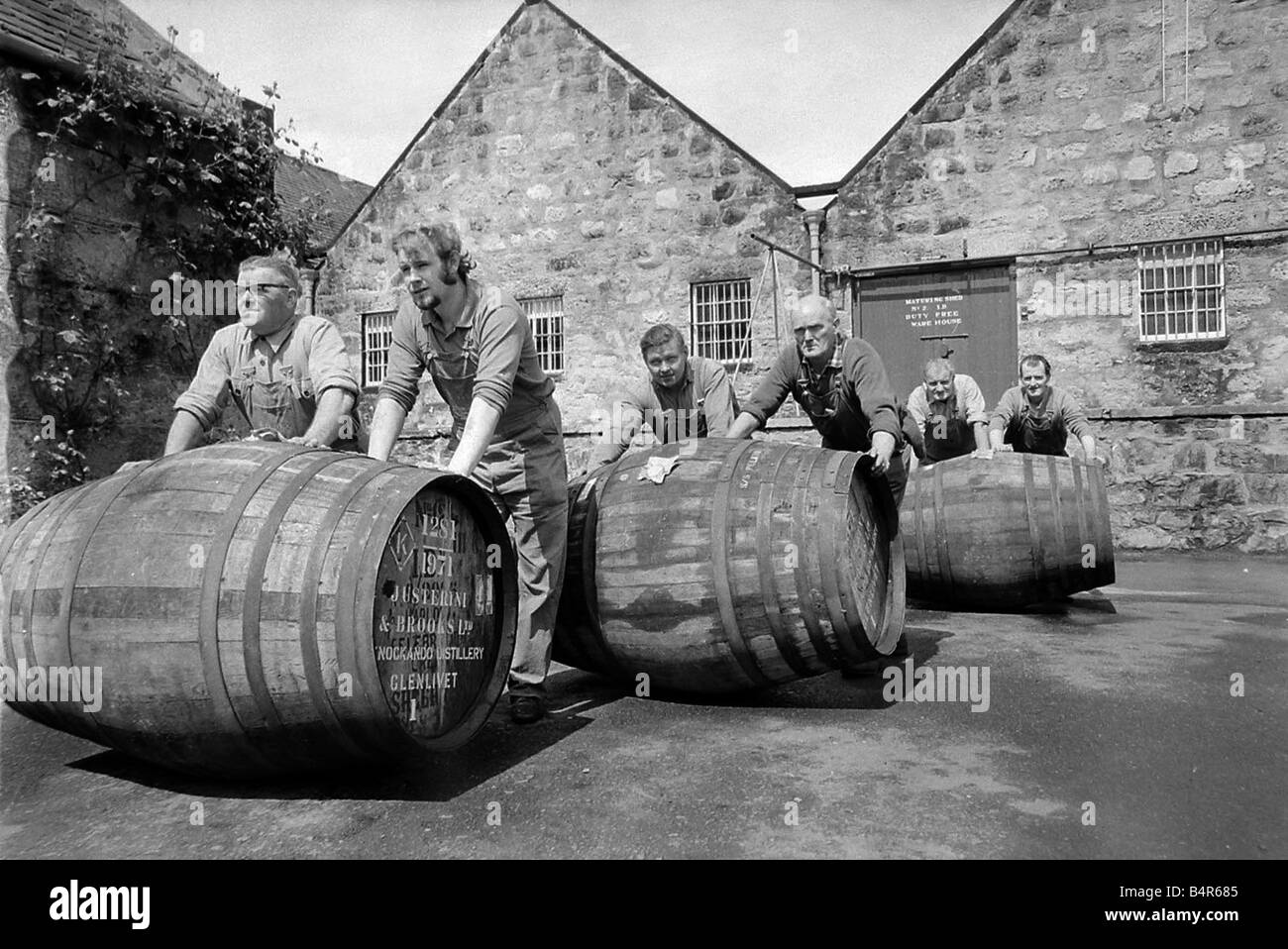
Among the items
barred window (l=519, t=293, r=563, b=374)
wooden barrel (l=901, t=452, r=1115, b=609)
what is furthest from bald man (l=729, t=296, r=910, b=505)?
barred window (l=519, t=293, r=563, b=374)

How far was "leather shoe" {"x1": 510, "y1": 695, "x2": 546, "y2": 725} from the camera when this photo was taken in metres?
3.78

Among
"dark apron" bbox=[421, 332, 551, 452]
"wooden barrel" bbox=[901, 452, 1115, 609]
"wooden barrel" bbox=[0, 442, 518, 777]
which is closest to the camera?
"wooden barrel" bbox=[0, 442, 518, 777]

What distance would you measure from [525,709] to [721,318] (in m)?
9.53

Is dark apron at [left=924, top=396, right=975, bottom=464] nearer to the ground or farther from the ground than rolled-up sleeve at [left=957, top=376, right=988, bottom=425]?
nearer to the ground

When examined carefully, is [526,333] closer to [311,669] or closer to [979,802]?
[311,669]

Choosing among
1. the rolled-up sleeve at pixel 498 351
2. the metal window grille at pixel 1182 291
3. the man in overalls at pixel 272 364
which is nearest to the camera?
the rolled-up sleeve at pixel 498 351

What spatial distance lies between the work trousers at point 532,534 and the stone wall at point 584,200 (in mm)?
8832

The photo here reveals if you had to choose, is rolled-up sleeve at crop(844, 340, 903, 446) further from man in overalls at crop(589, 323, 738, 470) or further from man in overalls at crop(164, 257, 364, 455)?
man in overalls at crop(164, 257, 364, 455)

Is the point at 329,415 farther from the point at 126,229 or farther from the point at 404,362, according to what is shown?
the point at 126,229

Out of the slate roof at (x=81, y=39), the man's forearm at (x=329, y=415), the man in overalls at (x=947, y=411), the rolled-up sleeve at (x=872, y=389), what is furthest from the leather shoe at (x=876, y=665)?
the slate roof at (x=81, y=39)

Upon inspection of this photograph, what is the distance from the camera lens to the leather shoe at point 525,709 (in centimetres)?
378

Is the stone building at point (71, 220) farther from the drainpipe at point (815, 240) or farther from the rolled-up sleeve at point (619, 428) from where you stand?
Answer: the drainpipe at point (815, 240)

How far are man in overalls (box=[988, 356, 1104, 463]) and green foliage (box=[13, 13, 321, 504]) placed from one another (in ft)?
24.7

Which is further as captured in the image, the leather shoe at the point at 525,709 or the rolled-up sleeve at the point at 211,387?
the rolled-up sleeve at the point at 211,387
